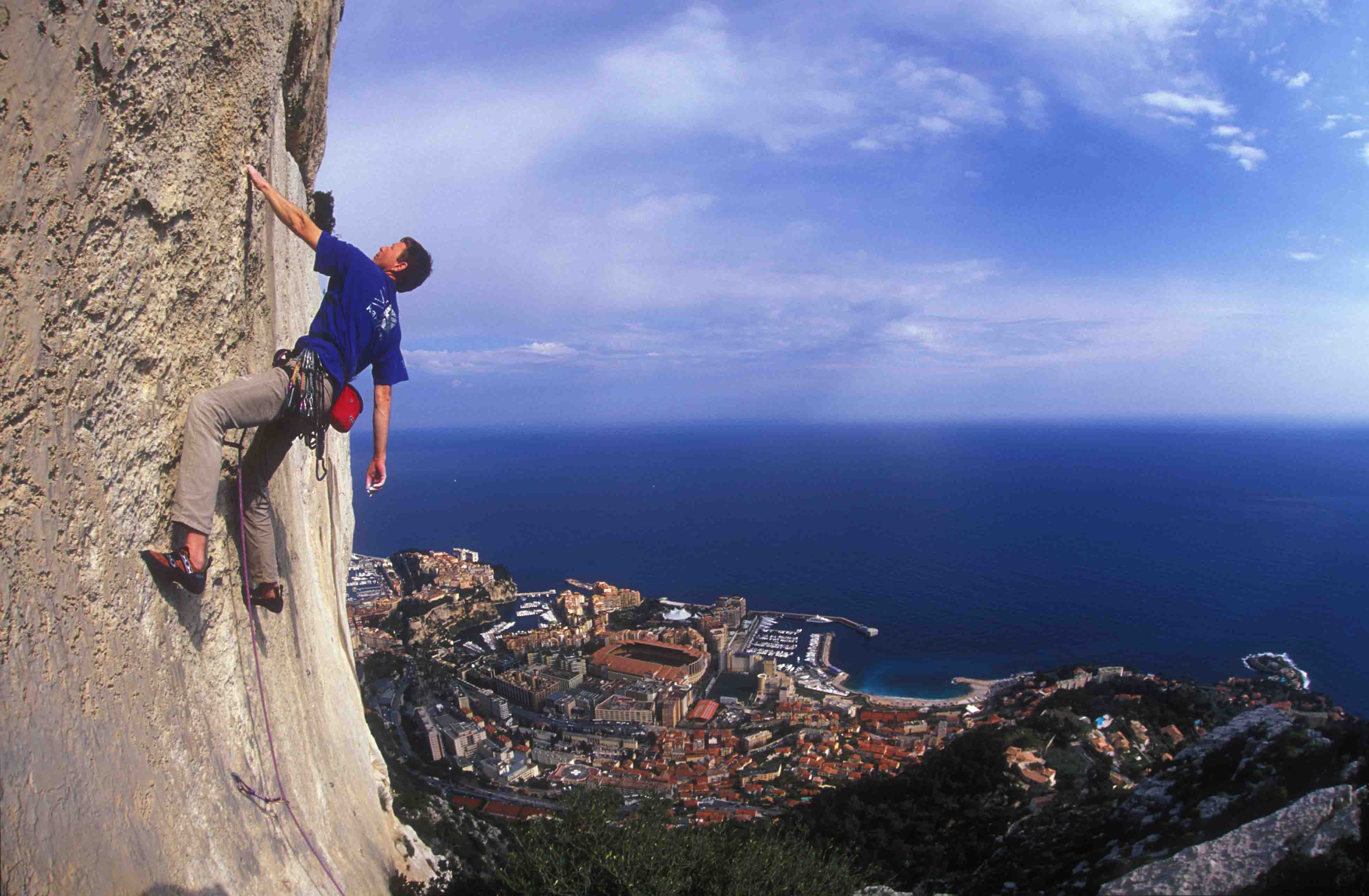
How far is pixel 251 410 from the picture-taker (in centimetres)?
315

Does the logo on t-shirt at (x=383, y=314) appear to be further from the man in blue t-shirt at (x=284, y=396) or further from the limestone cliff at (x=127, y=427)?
the limestone cliff at (x=127, y=427)

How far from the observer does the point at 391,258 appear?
401cm

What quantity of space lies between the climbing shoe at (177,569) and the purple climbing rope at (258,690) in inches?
20.1

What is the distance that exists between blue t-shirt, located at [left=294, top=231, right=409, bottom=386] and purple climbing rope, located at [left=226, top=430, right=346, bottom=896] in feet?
2.03

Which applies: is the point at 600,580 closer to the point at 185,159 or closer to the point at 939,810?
the point at 939,810

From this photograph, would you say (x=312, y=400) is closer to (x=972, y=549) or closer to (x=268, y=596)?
(x=268, y=596)

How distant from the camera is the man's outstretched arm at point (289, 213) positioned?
10.9 feet

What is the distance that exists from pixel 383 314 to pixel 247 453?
103cm

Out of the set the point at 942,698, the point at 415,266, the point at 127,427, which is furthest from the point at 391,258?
the point at 942,698

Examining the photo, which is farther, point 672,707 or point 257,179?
point 672,707

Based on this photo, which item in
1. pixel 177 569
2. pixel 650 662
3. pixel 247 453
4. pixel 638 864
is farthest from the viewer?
pixel 650 662

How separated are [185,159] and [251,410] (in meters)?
1.10

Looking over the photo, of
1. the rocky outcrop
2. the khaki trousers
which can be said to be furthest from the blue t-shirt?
the rocky outcrop

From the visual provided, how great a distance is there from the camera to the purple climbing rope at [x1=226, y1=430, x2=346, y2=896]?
3457mm
